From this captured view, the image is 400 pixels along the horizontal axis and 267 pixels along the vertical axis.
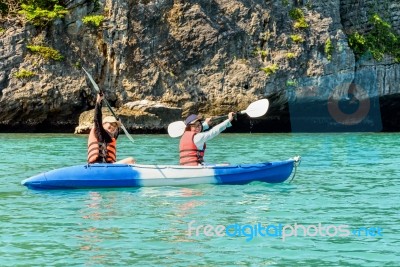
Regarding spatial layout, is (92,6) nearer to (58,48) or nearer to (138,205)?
(58,48)

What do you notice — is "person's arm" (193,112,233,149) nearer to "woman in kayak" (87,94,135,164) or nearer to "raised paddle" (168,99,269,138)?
"raised paddle" (168,99,269,138)

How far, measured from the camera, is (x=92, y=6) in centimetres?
3180

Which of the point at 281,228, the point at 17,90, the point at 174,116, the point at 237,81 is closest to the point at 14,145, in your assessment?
the point at 17,90

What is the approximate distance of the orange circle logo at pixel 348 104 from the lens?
33469 mm

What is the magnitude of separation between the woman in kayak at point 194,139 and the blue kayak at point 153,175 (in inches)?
14.6

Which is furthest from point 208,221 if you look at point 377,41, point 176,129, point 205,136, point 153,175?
point 377,41

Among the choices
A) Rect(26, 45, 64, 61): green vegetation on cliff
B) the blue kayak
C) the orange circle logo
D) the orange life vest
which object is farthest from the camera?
the orange circle logo

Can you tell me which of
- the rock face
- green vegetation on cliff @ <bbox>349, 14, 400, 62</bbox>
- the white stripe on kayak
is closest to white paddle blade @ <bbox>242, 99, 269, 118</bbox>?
the white stripe on kayak

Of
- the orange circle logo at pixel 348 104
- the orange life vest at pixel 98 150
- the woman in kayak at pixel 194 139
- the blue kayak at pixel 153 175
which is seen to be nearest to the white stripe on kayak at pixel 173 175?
the blue kayak at pixel 153 175

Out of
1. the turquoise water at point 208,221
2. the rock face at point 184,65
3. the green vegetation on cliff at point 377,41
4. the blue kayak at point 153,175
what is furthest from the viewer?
the green vegetation on cliff at point 377,41

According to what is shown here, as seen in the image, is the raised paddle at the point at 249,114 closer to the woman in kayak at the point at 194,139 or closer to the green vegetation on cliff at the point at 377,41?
the woman in kayak at the point at 194,139

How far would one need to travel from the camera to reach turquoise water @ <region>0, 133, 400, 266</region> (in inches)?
323

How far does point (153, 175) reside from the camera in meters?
13.9

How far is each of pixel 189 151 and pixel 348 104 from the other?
2221 centimetres
